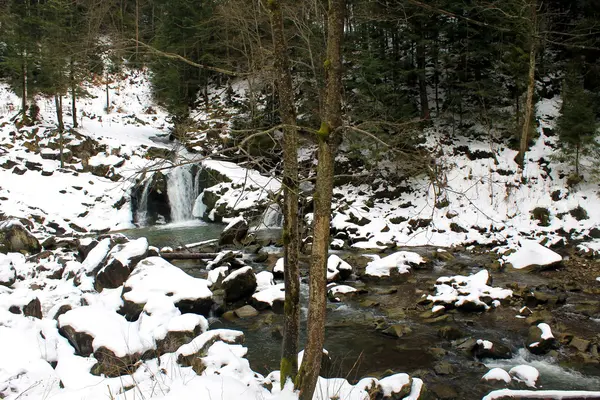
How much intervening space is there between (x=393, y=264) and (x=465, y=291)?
2.45 meters

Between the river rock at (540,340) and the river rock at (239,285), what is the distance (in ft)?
18.4

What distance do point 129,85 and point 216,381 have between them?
109 ft

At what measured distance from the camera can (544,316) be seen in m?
7.80

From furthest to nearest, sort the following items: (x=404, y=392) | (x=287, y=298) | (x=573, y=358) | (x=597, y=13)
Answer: (x=597, y=13) < (x=573, y=358) < (x=404, y=392) < (x=287, y=298)

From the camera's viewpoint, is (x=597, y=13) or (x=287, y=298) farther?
(x=597, y=13)

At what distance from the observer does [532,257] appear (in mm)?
10844

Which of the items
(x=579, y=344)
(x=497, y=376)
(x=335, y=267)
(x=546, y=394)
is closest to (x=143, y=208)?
(x=335, y=267)

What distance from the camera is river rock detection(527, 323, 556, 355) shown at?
21.7ft

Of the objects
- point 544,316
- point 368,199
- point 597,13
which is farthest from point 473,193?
point 597,13

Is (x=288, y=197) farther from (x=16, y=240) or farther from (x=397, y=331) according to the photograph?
(x=16, y=240)

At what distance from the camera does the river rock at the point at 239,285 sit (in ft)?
29.9

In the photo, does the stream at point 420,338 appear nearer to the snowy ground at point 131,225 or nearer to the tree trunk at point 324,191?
the snowy ground at point 131,225

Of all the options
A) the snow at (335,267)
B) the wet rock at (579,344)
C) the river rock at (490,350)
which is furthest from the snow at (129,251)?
the wet rock at (579,344)

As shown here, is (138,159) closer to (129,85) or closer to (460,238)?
(129,85)
